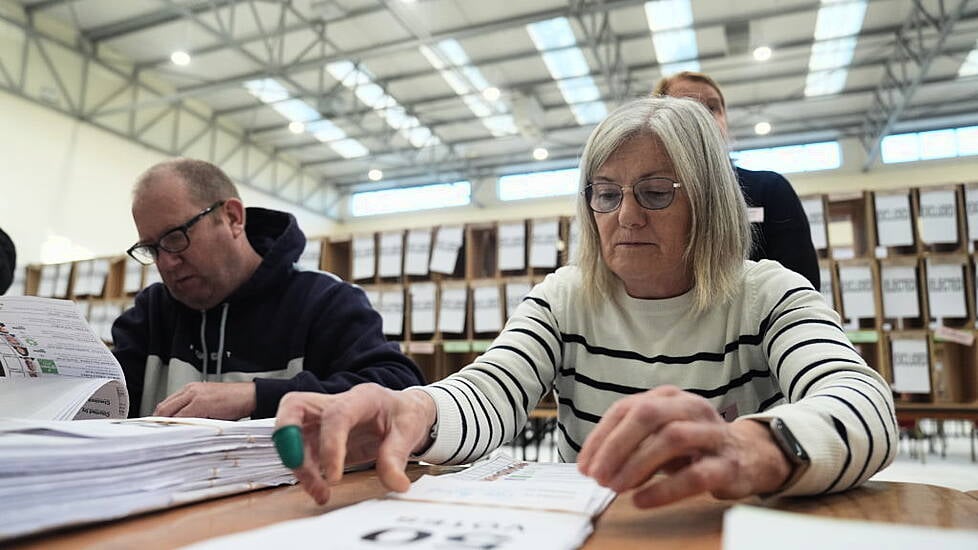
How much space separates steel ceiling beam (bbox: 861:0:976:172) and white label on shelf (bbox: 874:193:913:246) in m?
4.40

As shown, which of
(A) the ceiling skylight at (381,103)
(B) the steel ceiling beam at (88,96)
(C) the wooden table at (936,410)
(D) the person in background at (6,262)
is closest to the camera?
(D) the person in background at (6,262)

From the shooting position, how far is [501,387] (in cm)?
97

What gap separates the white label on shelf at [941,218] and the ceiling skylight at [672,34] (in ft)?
13.8

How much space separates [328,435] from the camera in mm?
606

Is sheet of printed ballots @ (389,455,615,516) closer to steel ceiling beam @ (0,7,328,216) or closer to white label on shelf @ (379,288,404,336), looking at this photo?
white label on shelf @ (379,288,404,336)

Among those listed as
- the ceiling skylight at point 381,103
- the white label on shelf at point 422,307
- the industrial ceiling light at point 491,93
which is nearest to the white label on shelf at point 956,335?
the white label on shelf at point 422,307

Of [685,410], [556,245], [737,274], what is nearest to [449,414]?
[685,410]

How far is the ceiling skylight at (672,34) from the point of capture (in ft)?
23.0

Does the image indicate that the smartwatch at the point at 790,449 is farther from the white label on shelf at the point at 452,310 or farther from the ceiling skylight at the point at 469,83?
the ceiling skylight at the point at 469,83

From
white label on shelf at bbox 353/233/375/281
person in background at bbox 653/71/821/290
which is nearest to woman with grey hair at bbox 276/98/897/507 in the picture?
person in background at bbox 653/71/821/290

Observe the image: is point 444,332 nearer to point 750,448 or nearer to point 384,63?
point 750,448

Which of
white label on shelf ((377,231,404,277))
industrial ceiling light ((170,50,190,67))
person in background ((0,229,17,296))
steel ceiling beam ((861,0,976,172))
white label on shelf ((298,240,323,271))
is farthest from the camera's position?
industrial ceiling light ((170,50,190,67))

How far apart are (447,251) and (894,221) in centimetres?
222

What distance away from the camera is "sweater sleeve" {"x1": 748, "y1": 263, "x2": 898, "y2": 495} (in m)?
0.62
